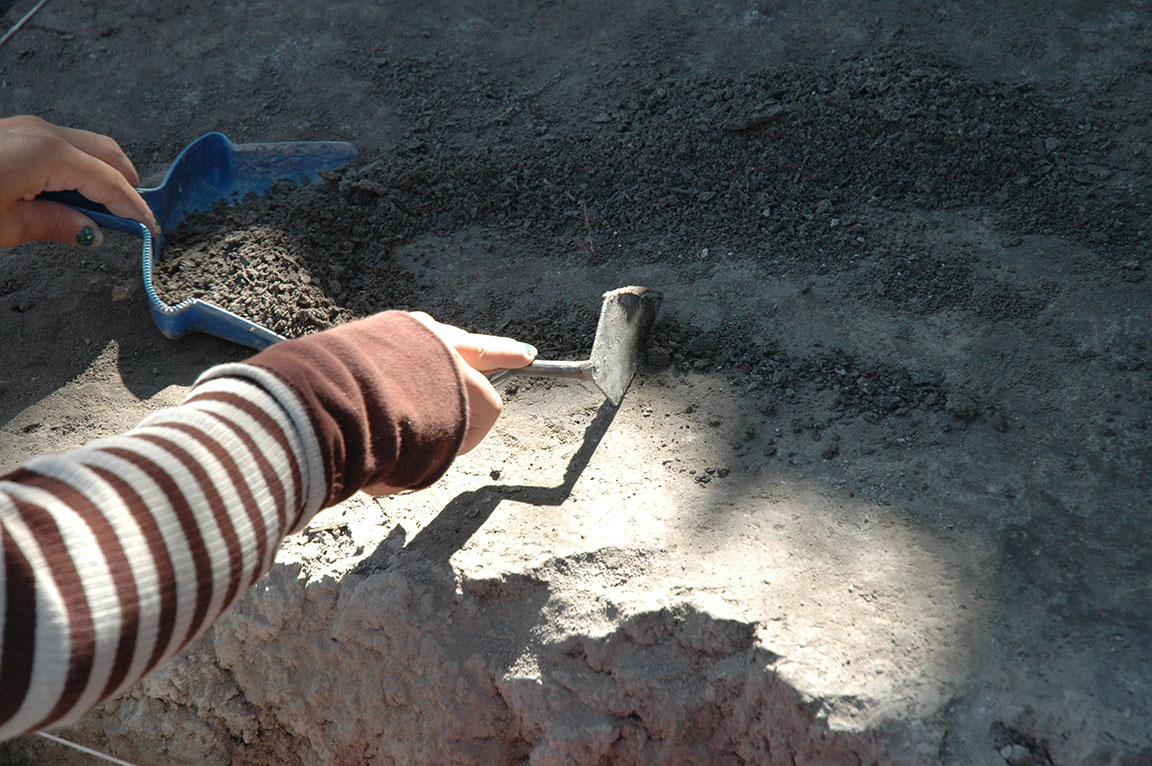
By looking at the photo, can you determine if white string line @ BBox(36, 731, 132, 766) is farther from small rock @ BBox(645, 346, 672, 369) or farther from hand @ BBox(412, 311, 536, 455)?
small rock @ BBox(645, 346, 672, 369)

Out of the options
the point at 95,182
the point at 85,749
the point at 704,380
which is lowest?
the point at 85,749

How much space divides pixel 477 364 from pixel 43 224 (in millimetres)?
1046

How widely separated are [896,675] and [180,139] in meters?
2.80

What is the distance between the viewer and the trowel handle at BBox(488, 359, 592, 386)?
6.09 feet

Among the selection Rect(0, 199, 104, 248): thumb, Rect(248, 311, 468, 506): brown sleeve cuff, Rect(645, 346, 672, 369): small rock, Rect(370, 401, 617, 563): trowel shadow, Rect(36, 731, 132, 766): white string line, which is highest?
Rect(248, 311, 468, 506): brown sleeve cuff

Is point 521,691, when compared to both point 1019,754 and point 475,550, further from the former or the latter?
point 1019,754

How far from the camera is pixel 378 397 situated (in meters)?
1.18

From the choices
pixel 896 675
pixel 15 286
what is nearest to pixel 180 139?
pixel 15 286

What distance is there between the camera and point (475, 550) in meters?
1.71

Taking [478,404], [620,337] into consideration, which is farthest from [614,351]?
[478,404]

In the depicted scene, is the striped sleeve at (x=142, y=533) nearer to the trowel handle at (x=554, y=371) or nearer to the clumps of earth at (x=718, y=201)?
the trowel handle at (x=554, y=371)

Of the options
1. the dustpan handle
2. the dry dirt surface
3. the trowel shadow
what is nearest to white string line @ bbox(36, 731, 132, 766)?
the dry dirt surface

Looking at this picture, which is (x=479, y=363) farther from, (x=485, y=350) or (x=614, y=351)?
(x=614, y=351)

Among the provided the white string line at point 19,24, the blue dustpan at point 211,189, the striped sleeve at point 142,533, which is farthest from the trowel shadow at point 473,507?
the white string line at point 19,24
